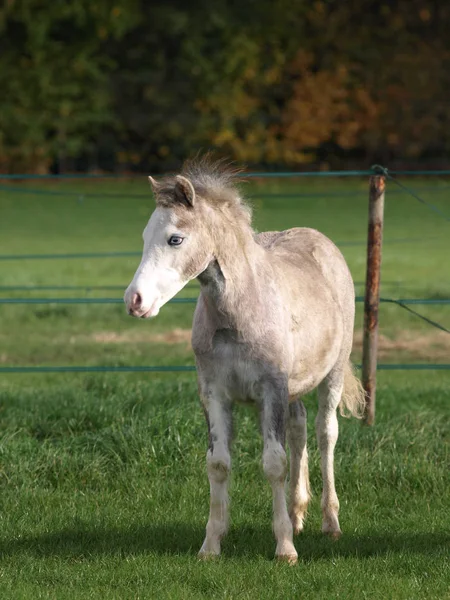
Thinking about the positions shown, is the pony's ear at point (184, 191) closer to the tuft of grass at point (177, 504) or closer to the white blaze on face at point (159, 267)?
the white blaze on face at point (159, 267)

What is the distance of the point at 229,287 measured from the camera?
5.00 metres

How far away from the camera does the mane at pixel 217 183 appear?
5.01m

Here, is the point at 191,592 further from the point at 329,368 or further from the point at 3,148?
the point at 3,148

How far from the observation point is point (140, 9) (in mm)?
35875

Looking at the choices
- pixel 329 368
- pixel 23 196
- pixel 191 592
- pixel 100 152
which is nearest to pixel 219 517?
pixel 191 592

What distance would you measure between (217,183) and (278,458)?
1.25 metres

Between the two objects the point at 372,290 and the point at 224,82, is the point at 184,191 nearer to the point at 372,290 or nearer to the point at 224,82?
the point at 372,290

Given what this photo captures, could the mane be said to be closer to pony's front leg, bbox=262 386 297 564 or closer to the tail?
pony's front leg, bbox=262 386 297 564

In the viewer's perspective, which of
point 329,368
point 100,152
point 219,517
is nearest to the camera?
point 219,517

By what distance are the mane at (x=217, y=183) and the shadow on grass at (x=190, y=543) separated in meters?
1.55

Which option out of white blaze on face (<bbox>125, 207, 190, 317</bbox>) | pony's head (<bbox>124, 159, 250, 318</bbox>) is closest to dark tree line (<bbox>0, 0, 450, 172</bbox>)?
pony's head (<bbox>124, 159, 250, 318</bbox>)

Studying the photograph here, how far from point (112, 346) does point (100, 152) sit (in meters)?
22.8

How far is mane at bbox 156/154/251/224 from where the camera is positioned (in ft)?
16.4

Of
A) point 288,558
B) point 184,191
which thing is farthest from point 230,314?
point 288,558
